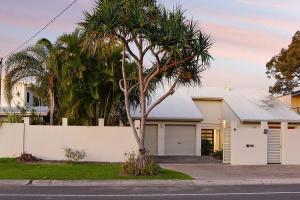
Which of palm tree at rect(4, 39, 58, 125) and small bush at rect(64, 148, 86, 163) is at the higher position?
palm tree at rect(4, 39, 58, 125)

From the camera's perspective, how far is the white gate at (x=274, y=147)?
28.1 meters

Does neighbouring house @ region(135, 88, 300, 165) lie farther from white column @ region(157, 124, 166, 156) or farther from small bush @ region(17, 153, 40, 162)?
small bush @ region(17, 153, 40, 162)

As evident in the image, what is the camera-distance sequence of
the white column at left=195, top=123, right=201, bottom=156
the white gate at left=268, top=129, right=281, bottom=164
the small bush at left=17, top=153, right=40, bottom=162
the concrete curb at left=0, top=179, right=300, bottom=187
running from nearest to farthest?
1. the concrete curb at left=0, top=179, right=300, bottom=187
2. the small bush at left=17, top=153, right=40, bottom=162
3. the white gate at left=268, top=129, right=281, bottom=164
4. the white column at left=195, top=123, right=201, bottom=156

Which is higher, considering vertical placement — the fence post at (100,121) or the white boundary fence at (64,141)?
the fence post at (100,121)

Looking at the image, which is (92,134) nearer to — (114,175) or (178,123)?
(114,175)

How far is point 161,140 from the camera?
34.3 metres

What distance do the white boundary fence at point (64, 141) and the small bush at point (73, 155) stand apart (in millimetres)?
365

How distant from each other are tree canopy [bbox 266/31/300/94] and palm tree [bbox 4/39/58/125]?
17.6 meters

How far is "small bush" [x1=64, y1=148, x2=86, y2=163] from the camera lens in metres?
25.6

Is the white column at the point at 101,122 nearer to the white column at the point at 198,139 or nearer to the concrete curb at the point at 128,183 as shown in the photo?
the concrete curb at the point at 128,183

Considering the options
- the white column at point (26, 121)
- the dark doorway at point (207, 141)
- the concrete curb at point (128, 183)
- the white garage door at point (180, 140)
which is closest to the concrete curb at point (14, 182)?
the concrete curb at point (128, 183)

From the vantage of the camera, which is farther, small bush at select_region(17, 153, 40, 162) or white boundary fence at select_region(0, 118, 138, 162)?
white boundary fence at select_region(0, 118, 138, 162)

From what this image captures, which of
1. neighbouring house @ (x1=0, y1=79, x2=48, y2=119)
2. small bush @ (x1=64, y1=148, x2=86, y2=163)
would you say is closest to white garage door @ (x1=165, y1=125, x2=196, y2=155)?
neighbouring house @ (x1=0, y1=79, x2=48, y2=119)

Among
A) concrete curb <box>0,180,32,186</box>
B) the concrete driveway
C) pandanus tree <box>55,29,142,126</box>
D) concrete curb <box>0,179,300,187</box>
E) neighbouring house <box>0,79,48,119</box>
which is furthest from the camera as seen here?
neighbouring house <box>0,79,48,119</box>
